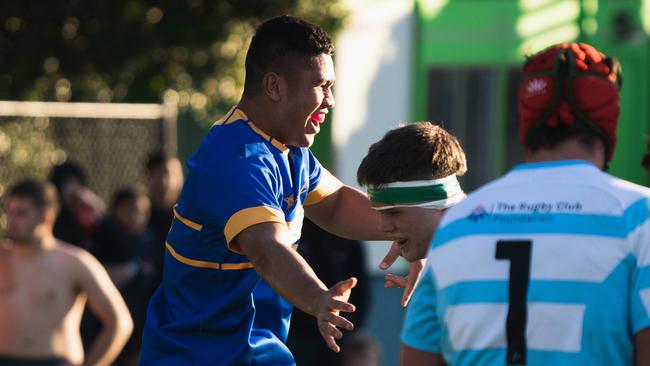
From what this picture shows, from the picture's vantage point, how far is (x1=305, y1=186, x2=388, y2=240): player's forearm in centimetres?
563

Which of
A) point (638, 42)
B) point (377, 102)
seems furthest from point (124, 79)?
point (638, 42)

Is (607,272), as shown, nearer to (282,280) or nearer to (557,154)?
(557,154)

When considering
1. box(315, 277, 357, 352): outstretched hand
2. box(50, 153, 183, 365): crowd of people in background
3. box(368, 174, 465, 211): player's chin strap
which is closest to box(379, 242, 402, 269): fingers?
box(368, 174, 465, 211): player's chin strap

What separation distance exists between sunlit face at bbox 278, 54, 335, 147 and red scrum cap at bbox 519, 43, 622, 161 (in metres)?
1.52

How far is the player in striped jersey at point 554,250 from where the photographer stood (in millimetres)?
3369

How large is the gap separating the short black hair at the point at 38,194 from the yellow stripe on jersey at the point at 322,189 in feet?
14.4

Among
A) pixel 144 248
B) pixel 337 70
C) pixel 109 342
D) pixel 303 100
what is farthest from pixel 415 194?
pixel 337 70

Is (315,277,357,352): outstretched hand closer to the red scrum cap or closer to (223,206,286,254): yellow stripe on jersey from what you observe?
(223,206,286,254): yellow stripe on jersey

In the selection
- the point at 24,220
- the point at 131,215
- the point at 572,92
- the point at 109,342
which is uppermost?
the point at 572,92

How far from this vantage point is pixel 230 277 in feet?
16.3

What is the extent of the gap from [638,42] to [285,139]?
14149 millimetres

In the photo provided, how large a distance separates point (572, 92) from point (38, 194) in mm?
6649

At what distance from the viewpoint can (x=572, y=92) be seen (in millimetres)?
3516

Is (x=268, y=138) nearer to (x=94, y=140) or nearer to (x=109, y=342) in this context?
(x=109, y=342)
